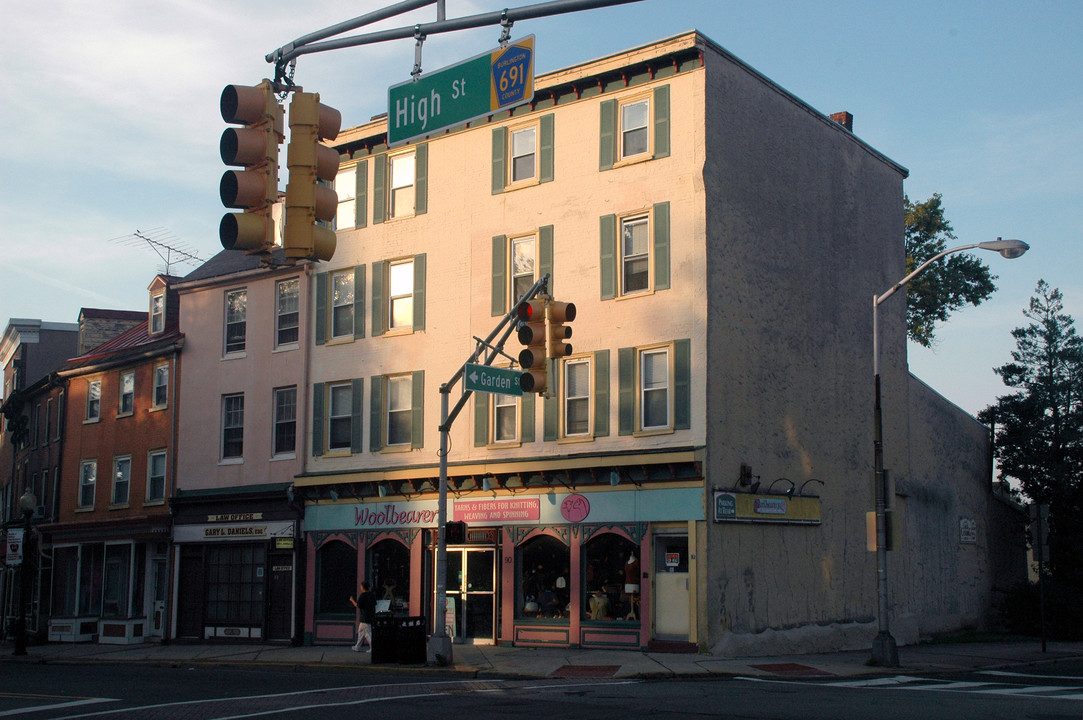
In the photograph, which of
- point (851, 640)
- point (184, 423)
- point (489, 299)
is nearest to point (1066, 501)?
point (851, 640)

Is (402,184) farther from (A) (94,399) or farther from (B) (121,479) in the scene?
(A) (94,399)

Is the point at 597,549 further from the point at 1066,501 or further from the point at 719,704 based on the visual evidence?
the point at 1066,501

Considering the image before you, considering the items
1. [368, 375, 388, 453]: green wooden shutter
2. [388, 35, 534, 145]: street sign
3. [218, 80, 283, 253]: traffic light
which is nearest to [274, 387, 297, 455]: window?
[368, 375, 388, 453]: green wooden shutter

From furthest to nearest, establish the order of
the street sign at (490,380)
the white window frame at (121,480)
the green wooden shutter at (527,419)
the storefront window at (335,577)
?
the white window frame at (121,480), the storefront window at (335,577), the green wooden shutter at (527,419), the street sign at (490,380)

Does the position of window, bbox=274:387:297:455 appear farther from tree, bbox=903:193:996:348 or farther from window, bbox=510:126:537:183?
tree, bbox=903:193:996:348

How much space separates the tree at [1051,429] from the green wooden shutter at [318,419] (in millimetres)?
21852

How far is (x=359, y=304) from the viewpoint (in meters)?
31.8

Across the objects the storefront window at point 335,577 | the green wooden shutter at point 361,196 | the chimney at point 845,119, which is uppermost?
the chimney at point 845,119

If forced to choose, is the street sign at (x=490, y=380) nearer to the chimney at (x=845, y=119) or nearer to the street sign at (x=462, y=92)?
the street sign at (x=462, y=92)

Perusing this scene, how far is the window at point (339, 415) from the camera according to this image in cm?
3189

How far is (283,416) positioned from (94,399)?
1114 cm

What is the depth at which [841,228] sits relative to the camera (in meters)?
30.6

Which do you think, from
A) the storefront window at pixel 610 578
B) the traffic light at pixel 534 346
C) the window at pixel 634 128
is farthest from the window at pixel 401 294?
the traffic light at pixel 534 346

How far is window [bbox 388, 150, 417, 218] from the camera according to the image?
3139cm
